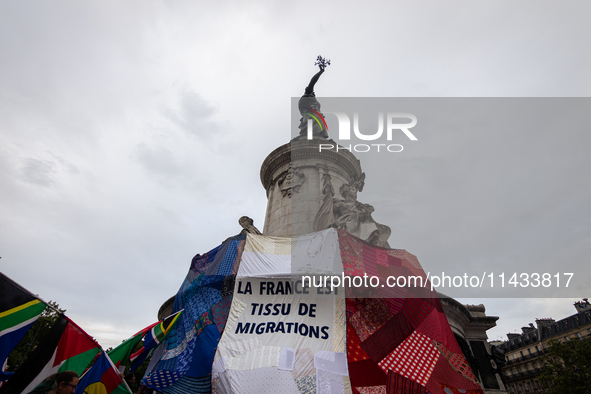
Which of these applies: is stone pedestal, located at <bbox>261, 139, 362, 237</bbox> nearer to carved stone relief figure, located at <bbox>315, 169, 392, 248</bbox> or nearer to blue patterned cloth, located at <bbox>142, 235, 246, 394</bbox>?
carved stone relief figure, located at <bbox>315, 169, 392, 248</bbox>

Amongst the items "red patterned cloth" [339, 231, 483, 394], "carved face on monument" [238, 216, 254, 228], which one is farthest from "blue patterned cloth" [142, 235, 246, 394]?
"red patterned cloth" [339, 231, 483, 394]

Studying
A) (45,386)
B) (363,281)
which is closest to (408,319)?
(363,281)

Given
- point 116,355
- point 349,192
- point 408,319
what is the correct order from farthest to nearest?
point 349,192, point 408,319, point 116,355

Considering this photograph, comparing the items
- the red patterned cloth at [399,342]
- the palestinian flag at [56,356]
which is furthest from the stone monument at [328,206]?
the palestinian flag at [56,356]

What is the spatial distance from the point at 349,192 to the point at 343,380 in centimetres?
778

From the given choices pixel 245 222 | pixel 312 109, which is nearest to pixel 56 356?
pixel 245 222

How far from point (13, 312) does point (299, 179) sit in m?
10.5

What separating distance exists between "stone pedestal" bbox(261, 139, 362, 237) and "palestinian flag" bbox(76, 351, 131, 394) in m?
7.81

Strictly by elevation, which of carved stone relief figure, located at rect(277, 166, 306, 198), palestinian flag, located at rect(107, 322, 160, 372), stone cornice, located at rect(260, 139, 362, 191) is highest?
stone cornice, located at rect(260, 139, 362, 191)

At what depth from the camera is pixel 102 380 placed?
6074mm

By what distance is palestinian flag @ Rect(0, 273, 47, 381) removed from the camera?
224 inches

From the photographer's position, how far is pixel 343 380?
6352 millimetres

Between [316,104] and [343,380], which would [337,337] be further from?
[316,104]

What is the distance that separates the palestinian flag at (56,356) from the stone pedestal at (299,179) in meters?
7.88
